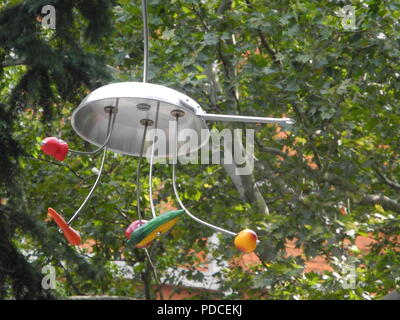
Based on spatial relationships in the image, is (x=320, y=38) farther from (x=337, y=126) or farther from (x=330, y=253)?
(x=330, y=253)

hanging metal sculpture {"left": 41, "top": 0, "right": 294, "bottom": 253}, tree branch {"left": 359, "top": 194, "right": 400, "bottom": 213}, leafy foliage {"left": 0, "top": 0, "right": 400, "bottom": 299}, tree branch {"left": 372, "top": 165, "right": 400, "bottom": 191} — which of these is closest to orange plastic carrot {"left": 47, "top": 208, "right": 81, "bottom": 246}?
hanging metal sculpture {"left": 41, "top": 0, "right": 294, "bottom": 253}

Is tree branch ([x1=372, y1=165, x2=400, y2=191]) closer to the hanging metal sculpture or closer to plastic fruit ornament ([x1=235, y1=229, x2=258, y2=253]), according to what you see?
the hanging metal sculpture

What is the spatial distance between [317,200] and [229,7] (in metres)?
2.11

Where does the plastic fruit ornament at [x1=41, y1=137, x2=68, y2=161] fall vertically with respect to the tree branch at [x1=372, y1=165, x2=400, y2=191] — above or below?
above

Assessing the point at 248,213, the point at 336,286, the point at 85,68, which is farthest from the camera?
the point at 248,213

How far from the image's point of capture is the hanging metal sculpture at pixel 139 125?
2.74m

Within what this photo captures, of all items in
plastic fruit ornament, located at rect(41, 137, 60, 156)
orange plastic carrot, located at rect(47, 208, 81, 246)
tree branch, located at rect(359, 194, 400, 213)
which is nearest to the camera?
orange plastic carrot, located at rect(47, 208, 81, 246)

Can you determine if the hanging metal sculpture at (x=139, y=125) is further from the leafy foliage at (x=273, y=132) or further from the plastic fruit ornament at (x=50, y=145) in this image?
the leafy foliage at (x=273, y=132)

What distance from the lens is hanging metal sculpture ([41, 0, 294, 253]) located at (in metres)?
2.74

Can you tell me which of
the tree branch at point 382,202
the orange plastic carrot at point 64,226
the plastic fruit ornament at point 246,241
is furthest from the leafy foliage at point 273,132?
the plastic fruit ornament at point 246,241

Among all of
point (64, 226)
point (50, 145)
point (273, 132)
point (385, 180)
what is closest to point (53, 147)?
point (50, 145)

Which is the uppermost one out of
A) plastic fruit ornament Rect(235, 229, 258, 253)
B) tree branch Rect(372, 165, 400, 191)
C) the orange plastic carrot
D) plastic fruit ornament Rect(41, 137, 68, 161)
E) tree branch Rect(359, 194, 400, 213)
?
plastic fruit ornament Rect(41, 137, 68, 161)

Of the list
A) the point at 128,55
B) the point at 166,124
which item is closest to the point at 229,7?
the point at 128,55

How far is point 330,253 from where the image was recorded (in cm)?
783
